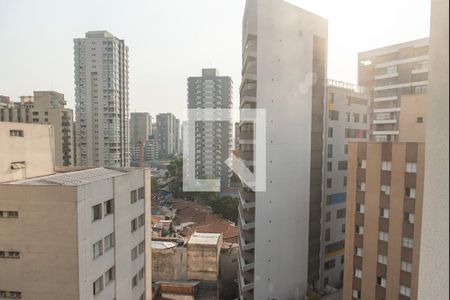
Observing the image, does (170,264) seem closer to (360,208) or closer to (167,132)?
(360,208)

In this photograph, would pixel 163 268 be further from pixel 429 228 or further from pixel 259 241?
pixel 429 228

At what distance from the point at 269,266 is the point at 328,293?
185 inches

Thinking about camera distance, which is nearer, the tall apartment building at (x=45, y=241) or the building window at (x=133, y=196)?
the tall apartment building at (x=45, y=241)

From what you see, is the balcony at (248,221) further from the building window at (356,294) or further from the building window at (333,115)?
the building window at (333,115)

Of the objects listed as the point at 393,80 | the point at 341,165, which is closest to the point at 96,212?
the point at 341,165

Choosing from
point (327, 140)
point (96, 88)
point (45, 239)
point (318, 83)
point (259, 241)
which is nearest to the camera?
point (45, 239)

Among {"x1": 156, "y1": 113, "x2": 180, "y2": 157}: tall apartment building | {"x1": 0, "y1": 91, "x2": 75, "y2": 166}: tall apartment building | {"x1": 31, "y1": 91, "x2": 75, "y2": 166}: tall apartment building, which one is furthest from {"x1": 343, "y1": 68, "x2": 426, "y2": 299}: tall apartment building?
{"x1": 156, "y1": 113, "x2": 180, "y2": 157}: tall apartment building

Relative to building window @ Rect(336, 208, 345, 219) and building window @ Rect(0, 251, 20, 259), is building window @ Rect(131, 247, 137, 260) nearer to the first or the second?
building window @ Rect(0, 251, 20, 259)

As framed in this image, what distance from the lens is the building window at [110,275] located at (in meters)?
10.4

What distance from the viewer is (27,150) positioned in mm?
11500

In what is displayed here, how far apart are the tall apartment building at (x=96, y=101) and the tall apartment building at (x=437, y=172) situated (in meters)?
48.1

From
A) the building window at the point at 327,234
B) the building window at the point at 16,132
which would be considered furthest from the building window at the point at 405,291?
the building window at the point at 16,132

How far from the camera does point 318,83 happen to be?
17406 mm

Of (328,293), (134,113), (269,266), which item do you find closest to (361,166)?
(269,266)
